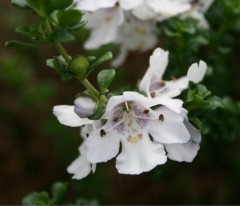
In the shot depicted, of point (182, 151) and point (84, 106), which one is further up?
point (84, 106)

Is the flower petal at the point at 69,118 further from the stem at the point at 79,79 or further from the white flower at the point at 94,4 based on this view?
the white flower at the point at 94,4

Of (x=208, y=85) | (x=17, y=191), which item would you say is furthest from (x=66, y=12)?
(x=17, y=191)

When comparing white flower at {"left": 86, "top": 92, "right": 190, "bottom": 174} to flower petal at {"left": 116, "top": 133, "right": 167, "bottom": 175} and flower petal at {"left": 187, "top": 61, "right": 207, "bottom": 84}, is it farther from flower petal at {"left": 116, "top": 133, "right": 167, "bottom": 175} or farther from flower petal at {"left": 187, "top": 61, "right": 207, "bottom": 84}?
flower petal at {"left": 187, "top": 61, "right": 207, "bottom": 84}

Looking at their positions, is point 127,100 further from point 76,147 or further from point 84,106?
point 76,147

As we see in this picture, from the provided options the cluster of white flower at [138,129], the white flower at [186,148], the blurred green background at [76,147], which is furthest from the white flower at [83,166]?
the blurred green background at [76,147]

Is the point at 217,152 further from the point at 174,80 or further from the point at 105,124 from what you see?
the point at 105,124

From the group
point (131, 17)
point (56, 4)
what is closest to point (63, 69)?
point (56, 4)

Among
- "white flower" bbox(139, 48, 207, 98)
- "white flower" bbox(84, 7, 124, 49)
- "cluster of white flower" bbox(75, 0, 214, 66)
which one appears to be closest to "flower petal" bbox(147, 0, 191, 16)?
"cluster of white flower" bbox(75, 0, 214, 66)
